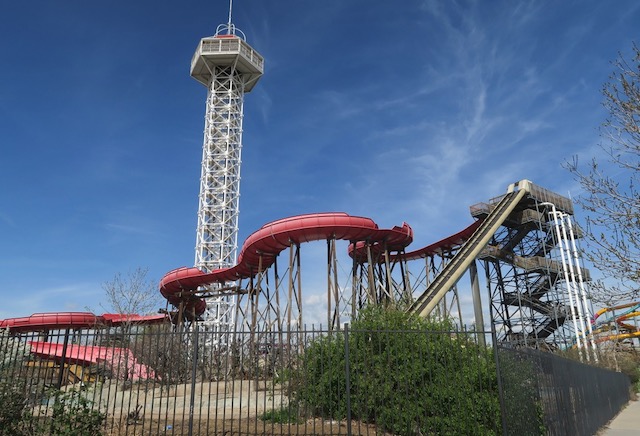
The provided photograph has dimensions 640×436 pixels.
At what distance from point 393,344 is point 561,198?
30.2 metres

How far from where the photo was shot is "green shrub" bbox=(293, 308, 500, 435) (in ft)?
31.1

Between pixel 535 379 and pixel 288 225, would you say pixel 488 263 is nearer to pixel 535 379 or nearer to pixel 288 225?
pixel 288 225

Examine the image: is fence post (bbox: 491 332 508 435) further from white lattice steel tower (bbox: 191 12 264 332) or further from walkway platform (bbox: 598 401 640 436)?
white lattice steel tower (bbox: 191 12 264 332)

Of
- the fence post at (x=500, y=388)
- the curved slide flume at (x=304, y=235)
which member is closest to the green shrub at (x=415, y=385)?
the fence post at (x=500, y=388)

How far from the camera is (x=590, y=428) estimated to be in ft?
42.3

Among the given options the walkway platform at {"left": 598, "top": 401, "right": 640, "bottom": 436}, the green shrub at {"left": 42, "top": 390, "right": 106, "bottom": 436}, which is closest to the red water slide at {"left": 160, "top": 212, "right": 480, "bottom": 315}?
the walkway platform at {"left": 598, "top": 401, "right": 640, "bottom": 436}

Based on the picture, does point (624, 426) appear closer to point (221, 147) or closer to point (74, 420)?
point (74, 420)

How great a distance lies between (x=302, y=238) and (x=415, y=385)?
14.9 metres

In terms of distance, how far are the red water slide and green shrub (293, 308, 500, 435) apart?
11908 mm

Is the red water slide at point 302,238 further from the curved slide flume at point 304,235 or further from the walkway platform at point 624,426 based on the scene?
the walkway platform at point 624,426

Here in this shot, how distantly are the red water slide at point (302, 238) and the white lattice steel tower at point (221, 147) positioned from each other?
57.1 ft

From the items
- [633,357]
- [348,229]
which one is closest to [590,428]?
[348,229]

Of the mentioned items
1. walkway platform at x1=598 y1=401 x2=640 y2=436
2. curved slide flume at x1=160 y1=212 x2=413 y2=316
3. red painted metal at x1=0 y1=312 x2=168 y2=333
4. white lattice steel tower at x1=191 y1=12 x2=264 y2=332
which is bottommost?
walkway platform at x1=598 y1=401 x2=640 y2=436

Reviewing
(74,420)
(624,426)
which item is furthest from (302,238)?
(74,420)
